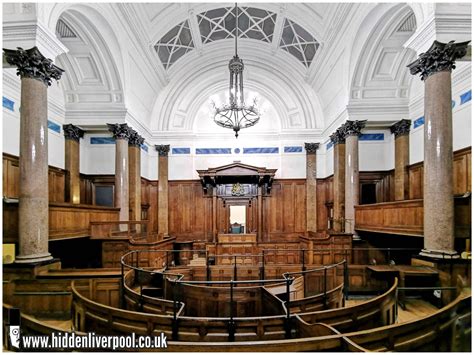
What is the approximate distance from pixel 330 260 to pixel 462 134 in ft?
17.1

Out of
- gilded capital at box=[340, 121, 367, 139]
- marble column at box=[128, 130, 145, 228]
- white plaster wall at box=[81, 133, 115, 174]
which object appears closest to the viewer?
gilded capital at box=[340, 121, 367, 139]

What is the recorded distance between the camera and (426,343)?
3.55 meters

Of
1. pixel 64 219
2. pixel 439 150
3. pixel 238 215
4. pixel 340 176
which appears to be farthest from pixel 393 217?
pixel 64 219

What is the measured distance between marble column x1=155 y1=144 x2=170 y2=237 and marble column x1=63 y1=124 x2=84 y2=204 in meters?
3.46

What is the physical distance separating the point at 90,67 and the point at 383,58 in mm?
9555

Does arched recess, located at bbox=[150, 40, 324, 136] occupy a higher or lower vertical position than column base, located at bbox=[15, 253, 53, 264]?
higher

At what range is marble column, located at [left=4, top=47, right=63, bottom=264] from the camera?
5879mm

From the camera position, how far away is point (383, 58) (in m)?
9.86

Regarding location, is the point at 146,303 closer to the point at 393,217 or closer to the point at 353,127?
the point at 393,217

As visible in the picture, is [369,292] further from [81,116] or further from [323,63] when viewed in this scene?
[81,116]

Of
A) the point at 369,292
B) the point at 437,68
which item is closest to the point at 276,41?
the point at 437,68

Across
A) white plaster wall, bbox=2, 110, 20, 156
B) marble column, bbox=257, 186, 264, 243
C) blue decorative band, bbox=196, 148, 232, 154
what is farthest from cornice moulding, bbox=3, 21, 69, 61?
marble column, bbox=257, 186, 264, 243

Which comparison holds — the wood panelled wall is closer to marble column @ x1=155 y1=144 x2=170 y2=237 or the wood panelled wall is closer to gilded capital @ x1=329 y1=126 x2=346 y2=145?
marble column @ x1=155 y1=144 x2=170 y2=237

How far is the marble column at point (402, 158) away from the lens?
36.6 ft
